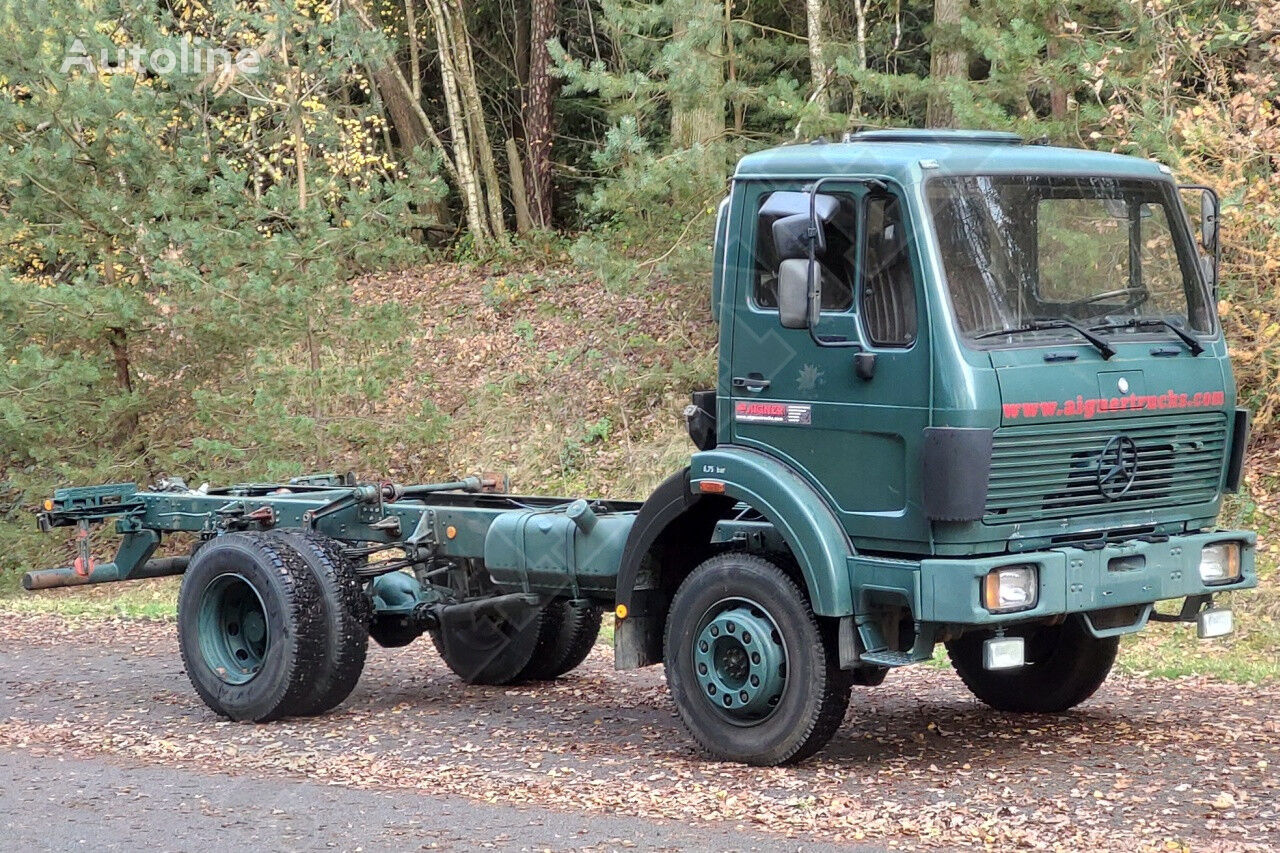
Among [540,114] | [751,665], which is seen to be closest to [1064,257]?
[751,665]

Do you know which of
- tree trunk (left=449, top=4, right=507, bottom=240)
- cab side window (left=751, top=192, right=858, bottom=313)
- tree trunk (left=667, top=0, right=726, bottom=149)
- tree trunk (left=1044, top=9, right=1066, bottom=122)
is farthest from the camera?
tree trunk (left=449, top=4, right=507, bottom=240)

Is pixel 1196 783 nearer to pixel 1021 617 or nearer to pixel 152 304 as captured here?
pixel 1021 617

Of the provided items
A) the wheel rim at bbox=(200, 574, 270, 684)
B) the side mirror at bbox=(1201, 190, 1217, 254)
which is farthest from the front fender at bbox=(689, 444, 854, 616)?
the wheel rim at bbox=(200, 574, 270, 684)

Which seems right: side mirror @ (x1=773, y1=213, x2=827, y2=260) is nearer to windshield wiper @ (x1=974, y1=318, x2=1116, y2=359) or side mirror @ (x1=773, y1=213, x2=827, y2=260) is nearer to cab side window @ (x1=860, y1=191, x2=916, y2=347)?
cab side window @ (x1=860, y1=191, x2=916, y2=347)

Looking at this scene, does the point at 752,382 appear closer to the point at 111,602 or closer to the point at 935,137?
the point at 935,137

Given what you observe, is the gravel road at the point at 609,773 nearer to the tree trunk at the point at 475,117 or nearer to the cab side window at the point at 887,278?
the cab side window at the point at 887,278

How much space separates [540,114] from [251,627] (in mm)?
17542

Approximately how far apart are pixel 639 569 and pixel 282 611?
6.66 ft

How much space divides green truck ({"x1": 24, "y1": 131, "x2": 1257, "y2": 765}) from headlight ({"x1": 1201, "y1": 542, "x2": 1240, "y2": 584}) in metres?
0.01

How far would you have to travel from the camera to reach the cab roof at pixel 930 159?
707cm

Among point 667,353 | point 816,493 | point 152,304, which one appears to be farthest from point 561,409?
point 816,493

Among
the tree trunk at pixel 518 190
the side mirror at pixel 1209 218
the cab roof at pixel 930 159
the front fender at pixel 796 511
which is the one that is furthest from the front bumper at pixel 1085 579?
the tree trunk at pixel 518 190

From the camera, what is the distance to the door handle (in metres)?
7.48

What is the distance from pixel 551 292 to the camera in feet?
76.8
